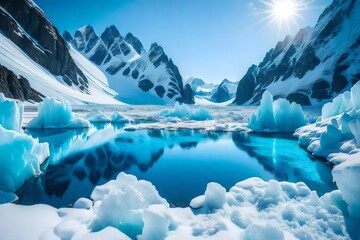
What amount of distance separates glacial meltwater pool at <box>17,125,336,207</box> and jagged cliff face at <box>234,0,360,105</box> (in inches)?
3900

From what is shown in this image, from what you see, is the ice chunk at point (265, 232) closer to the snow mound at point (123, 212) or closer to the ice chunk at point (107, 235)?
the snow mound at point (123, 212)

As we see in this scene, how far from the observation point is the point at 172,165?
706 inches

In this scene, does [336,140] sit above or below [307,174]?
above

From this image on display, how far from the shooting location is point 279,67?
159500 millimetres

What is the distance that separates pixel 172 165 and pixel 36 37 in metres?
123

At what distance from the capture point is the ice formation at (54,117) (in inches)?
1361

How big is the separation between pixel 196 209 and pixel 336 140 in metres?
13.3

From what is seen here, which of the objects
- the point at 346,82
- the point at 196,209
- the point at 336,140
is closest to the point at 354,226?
the point at 196,209

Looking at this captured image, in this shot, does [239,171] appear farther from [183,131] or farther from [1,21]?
[1,21]

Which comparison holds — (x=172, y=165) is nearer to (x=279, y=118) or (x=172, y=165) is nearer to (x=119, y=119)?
(x=279, y=118)

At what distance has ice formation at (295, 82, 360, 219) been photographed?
8.22m

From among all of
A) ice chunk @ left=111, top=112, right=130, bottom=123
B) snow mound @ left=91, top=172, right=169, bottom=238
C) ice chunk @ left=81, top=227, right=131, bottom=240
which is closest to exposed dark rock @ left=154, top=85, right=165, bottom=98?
ice chunk @ left=111, top=112, right=130, bottom=123

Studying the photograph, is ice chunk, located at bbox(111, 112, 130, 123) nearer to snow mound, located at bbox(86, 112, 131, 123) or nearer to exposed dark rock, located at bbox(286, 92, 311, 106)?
snow mound, located at bbox(86, 112, 131, 123)

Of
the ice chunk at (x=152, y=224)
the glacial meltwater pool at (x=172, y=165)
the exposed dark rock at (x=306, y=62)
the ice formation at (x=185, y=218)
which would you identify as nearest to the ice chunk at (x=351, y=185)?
the ice formation at (x=185, y=218)
